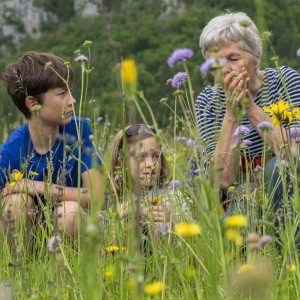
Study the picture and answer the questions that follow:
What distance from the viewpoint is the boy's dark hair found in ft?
Answer: 7.67

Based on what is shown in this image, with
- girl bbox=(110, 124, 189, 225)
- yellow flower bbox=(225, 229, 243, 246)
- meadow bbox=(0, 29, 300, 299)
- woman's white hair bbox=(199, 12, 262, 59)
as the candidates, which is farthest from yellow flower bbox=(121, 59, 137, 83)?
woman's white hair bbox=(199, 12, 262, 59)

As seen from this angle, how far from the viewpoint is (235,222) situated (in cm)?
83

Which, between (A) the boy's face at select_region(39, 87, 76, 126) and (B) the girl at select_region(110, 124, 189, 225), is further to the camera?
(A) the boy's face at select_region(39, 87, 76, 126)

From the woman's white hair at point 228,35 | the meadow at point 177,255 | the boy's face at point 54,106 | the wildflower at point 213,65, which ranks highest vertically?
the woman's white hair at point 228,35

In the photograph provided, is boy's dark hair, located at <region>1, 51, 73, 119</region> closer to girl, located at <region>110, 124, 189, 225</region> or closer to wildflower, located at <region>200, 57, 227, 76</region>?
girl, located at <region>110, 124, 189, 225</region>

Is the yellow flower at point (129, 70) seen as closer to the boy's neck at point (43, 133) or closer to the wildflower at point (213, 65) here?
the wildflower at point (213, 65)

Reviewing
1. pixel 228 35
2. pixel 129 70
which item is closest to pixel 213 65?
pixel 129 70

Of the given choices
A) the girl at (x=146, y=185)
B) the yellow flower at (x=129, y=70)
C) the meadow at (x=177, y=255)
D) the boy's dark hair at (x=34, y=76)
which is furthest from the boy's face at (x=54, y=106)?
the yellow flower at (x=129, y=70)

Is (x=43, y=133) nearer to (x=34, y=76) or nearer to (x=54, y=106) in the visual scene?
(x=54, y=106)

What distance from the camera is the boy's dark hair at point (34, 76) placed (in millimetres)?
2338

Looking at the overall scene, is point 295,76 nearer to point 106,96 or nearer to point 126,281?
point 126,281

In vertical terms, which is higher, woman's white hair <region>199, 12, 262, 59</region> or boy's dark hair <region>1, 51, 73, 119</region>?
woman's white hair <region>199, 12, 262, 59</region>

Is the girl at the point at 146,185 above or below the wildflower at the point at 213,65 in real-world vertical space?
below

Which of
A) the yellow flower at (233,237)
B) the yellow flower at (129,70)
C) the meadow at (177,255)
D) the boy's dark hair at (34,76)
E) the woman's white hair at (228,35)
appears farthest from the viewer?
the boy's dark hair at (34,76)
